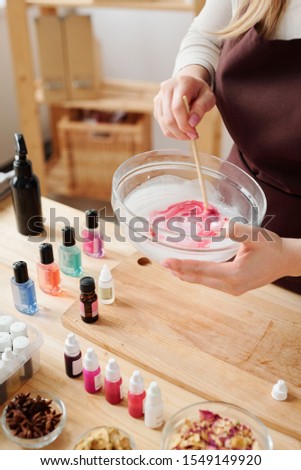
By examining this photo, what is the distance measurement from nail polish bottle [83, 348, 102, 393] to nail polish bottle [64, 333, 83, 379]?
0.10 ft

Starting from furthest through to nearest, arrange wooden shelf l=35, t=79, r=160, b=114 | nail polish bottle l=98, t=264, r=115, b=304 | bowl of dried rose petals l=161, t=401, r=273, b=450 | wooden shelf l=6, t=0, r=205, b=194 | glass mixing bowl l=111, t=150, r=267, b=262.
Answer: wooden shelf l=35, t=79, r=160, b=114, wooden shelf l=6, t=0, r=205, b=194, nail polish bottle l=98, t=264, r=115, b=304, glass mixing bowl l=111, t=150, r=267, b=262, bowl of dried rose petals l=161, t=401, r=273, b=450

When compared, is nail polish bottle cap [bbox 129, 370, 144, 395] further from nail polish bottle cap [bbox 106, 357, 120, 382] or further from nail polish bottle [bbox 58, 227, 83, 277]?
nail polish bottle [bbox 58, 227, 83, 277]

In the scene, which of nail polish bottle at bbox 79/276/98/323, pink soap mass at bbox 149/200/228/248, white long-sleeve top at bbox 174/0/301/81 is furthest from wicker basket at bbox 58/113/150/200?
nail polish bottle at bbox 79/276/98/323

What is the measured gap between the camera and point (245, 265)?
0.97 meters

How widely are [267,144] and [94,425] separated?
691 mm

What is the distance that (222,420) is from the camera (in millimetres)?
901

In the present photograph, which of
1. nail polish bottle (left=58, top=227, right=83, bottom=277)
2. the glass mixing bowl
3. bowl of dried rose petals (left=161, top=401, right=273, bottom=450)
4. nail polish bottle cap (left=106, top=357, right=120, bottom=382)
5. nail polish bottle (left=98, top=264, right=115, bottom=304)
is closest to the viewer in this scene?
bowl of dried rose petals (left=161, top=401, right=273, bottom=450)

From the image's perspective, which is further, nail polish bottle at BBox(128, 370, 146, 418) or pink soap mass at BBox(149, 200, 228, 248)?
pink soap mass at BBox(149, 200, 228, 248)

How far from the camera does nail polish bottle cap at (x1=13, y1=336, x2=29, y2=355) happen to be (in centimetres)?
102

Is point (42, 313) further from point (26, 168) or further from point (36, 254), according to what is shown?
point (26, 168)

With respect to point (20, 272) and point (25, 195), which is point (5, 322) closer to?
point (20, 272)

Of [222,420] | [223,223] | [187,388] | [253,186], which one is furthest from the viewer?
[253,186]

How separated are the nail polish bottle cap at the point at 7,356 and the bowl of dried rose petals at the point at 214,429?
1.01ft

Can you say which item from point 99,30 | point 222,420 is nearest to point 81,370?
point 222,420
